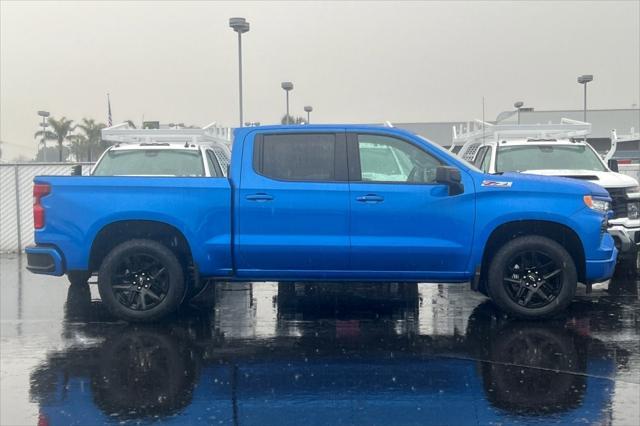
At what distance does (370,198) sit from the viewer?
7.38m

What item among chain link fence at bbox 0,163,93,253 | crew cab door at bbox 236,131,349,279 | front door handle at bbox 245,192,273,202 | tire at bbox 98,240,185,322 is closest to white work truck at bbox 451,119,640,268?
crew cab door at bbox 236,131,349,279

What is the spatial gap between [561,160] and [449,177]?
5.35 metres

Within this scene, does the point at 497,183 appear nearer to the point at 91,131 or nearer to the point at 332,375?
the point at 332,375

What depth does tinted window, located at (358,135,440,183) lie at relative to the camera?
7.57 m

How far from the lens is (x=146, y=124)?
47.4 feet

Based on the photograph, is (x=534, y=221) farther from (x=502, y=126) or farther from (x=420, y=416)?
A: (x=502, y=126)

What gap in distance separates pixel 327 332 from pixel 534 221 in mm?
2290

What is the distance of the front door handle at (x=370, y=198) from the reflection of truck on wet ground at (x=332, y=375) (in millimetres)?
1242

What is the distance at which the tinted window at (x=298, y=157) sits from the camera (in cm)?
760

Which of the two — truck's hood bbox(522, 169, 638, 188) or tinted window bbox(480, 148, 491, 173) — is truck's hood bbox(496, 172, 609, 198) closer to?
truck's hood bbox(522, 169, 638, 188)

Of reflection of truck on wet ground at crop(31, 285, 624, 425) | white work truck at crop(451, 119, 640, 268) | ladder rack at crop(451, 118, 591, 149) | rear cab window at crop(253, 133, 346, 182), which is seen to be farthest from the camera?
ladder rack at crop(451, 118, 591, 149)

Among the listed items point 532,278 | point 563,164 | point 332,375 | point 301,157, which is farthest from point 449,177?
point 563,164

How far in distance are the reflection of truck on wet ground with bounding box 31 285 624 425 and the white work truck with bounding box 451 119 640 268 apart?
290cm

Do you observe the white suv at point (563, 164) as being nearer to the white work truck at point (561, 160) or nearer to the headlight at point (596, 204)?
the white work truck at point (561, 160)
